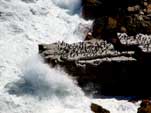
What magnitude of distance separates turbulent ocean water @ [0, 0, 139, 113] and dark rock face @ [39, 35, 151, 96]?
1.89 ft

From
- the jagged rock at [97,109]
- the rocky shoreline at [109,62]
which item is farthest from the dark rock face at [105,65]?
the jagged rock at [97,109]

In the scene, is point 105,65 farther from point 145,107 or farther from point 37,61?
point 37,61

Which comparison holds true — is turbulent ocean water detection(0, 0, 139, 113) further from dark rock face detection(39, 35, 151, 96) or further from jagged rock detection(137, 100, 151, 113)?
jagged rock detection(137, 100, 151, 113)

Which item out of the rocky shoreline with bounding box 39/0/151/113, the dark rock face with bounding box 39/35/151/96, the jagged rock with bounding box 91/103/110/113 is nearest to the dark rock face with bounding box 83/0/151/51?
the rocky shoreline with bounding box 39/0/151/113

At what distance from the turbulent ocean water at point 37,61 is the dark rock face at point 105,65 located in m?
Answer: 0.58

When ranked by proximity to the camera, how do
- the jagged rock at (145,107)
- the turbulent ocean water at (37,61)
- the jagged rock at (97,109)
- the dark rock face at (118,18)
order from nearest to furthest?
1. the jagged rock at (145,107)
2. the jagged rock at (97,109)
3. the turbulent ocean water at (37,61)
4. the dark rock face at (118,18)

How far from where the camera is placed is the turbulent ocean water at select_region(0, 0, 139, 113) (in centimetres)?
2458

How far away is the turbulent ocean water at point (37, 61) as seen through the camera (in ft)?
80.6

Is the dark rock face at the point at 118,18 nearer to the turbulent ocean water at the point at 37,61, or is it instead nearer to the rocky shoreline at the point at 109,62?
the rocky shoreline at the point at 109,62

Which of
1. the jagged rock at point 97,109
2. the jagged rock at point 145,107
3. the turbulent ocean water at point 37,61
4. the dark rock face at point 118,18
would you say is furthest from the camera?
the dark rock face at point 118,18

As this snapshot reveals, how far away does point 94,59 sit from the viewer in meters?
26.2

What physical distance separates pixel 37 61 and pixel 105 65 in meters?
3.70

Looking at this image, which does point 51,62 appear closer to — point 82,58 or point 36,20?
point 82,58

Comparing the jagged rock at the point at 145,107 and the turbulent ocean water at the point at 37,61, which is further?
the turbulent ocean water at the point at 37,61
